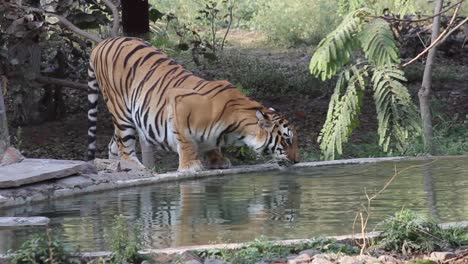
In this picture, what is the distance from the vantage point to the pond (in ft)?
20.0

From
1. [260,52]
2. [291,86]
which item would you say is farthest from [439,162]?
[260,52]

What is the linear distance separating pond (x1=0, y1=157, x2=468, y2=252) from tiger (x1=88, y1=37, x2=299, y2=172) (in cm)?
47

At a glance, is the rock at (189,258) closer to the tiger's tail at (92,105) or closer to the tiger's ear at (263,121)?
the tiger's ear at (263,121)

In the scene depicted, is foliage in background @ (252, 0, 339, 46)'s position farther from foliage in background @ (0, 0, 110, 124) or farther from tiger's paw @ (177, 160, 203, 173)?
tiger's paw @ (177, 160, 203, 173)

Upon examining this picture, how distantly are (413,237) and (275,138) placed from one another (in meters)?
4.03

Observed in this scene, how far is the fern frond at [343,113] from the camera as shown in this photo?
35.3 ft

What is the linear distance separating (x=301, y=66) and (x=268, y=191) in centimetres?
1019

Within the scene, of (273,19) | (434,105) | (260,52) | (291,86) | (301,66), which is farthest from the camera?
(273,19)

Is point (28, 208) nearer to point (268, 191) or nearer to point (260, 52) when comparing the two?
point (268, 191)

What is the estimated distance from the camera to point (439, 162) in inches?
369

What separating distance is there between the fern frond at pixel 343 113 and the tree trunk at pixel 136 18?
3.48 metres

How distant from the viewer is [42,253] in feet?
16.6

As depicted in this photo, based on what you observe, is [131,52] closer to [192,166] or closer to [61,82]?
[192,166]

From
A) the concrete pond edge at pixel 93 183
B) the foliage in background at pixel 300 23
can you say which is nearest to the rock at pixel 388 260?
the concrete pond edge at pixel 93 183
